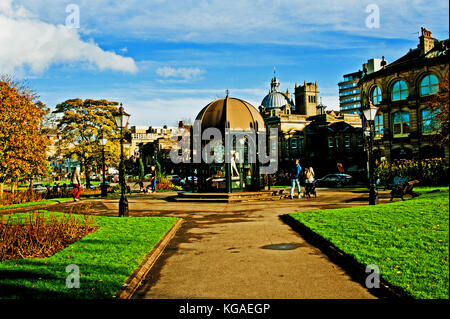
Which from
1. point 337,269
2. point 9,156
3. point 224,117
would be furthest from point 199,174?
point 337,269

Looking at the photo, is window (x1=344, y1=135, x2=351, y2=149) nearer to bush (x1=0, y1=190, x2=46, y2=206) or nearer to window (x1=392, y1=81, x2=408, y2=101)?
window (x1=392, y1=81, x2=408, y2=101)

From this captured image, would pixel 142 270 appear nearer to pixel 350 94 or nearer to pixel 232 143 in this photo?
pixel 232 143

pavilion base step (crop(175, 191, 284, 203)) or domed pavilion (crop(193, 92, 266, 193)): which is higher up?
domed pavilion (crop(193, 92, 266, 193))

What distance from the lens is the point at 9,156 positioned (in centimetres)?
2233

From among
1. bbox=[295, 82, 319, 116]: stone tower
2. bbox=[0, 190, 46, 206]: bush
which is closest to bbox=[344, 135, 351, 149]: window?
bbox=[295, 82, 319, 116]: stone tower

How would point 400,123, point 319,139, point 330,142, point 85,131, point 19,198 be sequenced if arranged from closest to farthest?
point 19,198
point 85,131
point 400,123
point 330,142
point 319,139

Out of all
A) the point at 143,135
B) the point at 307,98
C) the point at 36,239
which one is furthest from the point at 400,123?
the point at 143,135

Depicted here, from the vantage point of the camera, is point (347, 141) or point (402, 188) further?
point (347, 141)

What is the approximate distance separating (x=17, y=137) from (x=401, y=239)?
2203cm

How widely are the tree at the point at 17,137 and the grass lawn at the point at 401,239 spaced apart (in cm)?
1782

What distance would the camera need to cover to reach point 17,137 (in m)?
22.5

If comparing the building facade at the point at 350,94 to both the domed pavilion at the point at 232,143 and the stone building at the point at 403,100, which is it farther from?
the domed pavilion at the point at 232,143

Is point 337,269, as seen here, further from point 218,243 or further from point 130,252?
point 130,252

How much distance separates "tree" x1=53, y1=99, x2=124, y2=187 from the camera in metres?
39.6
